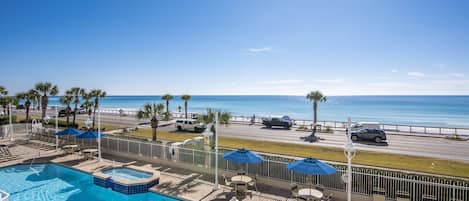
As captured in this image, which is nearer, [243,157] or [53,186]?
[243,157]

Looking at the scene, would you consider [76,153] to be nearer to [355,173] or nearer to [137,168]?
[137,168]

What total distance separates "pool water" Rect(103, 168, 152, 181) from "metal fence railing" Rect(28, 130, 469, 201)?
2.08 metres

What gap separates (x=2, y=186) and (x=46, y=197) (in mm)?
3322

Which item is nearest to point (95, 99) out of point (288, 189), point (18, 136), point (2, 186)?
point (18, 136)

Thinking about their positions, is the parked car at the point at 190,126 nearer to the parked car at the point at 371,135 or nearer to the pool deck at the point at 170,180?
the pool deck at the point at 170,180

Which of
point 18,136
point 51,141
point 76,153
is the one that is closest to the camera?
point 76,153

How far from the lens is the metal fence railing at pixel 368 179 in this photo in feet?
32.4

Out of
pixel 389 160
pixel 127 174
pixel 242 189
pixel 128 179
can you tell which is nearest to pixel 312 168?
pixel 242 189

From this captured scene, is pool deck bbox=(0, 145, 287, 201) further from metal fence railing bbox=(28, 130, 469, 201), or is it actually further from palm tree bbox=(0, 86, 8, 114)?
palm tree bbox=(0, 86, 8, 114)

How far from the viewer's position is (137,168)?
15.3 metres

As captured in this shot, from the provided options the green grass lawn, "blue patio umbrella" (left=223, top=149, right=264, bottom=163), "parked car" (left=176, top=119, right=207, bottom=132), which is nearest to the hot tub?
"blue patio umbrella" (left=223, top=149, right=264, bottom=163)

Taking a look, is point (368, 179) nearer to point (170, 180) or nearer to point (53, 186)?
point (170, 180)

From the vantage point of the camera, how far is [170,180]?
13.8 meters

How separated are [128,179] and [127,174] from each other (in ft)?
3.12
